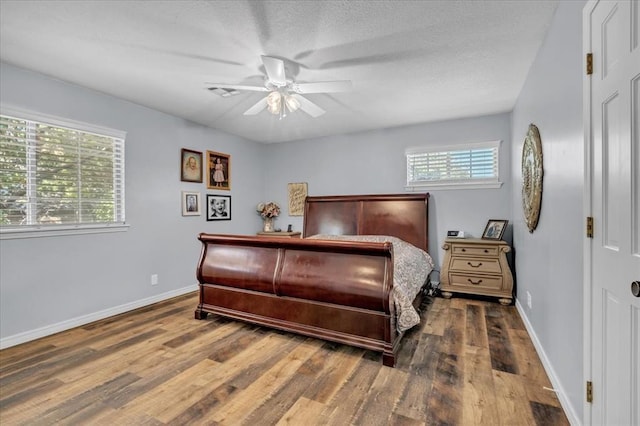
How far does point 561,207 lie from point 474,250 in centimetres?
216

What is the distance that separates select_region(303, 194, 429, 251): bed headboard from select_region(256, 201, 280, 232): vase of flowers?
2.21 ft

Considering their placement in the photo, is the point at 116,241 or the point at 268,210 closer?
the point at 116,241

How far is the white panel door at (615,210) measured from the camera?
3.45ft

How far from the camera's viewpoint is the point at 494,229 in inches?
155

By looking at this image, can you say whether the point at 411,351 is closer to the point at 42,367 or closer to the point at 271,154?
the point at 42,367

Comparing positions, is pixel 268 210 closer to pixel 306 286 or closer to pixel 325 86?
pixel 306 286

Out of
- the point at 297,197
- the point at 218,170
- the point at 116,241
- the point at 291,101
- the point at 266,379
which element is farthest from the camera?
the point at 297,197

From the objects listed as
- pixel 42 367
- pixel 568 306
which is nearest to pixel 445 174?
pixel 568 306

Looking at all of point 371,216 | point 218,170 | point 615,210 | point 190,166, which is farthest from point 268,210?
point 615,210

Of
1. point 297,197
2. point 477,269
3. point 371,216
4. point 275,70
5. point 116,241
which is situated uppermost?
point 275,70

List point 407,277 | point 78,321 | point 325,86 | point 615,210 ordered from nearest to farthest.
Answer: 1. point 615,210
2. point 325,86
3. point 407,277
4. point 78,321

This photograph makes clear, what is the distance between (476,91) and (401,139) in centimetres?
146

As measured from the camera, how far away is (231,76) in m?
2.85

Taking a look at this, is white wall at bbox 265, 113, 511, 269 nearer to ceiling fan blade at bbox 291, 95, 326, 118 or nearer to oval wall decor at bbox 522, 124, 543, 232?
oval wall decor at bbox 522, 124, 543, 232
